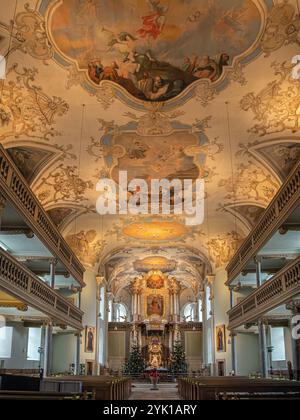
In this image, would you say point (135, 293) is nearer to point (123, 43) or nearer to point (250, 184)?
point (250, 184)

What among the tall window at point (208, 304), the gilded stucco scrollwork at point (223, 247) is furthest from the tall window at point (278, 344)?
the tall window at point (208, 304)

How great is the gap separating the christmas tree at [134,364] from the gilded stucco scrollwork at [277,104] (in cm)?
2581

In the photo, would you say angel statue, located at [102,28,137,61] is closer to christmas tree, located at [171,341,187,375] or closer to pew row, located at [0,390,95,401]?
pew row, located at [0,390,95,401]

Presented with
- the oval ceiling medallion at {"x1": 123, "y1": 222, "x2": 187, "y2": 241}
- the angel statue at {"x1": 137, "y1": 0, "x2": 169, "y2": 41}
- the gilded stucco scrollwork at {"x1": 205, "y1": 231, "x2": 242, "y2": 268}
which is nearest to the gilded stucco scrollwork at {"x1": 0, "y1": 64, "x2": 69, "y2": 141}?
the angel statue at {"x1": 137, "y1": 0, "x2": 169, "y2": 41}

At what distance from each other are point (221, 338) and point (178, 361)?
32.8 feet

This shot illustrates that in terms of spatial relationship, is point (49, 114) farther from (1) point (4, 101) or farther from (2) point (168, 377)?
(2) point (168, 377)

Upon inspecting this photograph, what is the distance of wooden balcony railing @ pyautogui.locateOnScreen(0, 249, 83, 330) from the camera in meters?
12.6

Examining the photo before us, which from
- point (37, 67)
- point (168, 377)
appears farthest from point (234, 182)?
point (168, 377)

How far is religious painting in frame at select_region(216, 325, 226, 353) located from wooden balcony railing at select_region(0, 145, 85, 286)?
10.6m

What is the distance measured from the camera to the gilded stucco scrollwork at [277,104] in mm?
13380

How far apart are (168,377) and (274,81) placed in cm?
2770

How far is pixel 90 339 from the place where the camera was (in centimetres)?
2811

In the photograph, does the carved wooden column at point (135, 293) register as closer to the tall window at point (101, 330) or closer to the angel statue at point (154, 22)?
the tall window at point (101, 330)

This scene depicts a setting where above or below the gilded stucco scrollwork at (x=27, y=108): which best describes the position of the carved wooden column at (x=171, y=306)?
below
